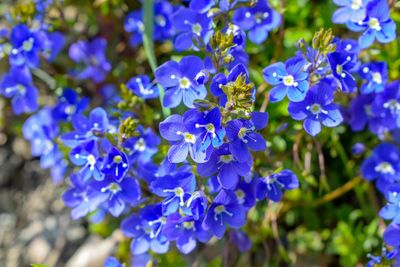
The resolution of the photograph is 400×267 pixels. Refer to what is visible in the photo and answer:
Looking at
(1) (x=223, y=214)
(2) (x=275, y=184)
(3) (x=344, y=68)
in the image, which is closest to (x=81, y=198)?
(1) (x=223, y=214)

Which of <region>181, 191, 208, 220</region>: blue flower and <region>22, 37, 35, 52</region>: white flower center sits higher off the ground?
<region>22, 37, 35, 52</region>: white flower center

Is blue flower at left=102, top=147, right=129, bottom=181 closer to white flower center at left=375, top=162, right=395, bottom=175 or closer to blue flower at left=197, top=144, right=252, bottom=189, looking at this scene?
blue flower at left=197, top=144, right=252, bottom=189

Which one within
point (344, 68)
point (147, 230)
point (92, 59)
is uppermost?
point (344, 68)

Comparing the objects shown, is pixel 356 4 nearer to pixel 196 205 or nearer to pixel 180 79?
pixel 180 79

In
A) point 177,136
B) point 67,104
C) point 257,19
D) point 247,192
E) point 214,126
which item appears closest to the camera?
point 214,126

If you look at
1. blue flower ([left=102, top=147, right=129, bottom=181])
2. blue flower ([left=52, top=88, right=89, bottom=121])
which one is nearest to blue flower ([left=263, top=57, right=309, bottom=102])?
blue flower ([left=102, top=147, right=129, bottom=181])

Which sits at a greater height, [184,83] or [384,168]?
[184,83]

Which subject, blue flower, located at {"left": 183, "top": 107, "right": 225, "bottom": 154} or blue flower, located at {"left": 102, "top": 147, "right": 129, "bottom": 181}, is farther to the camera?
blue flower, located at {"left": 102, "top": 147, "right": 129, "bottom": 181}
